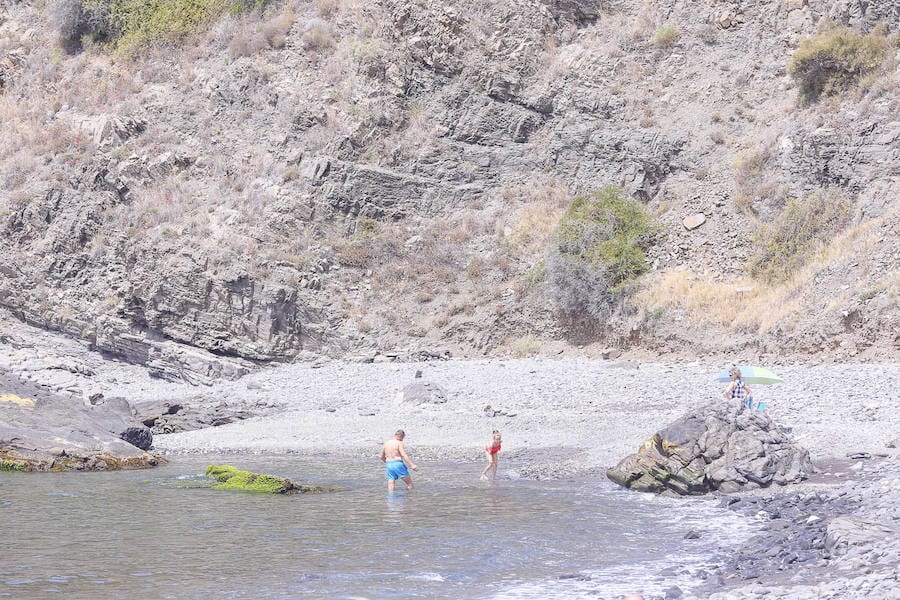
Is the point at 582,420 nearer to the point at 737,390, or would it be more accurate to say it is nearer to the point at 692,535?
the point at 737,390

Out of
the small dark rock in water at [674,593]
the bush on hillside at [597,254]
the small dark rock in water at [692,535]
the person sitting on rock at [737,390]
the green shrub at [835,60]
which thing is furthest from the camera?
the green shrub at [835,60]

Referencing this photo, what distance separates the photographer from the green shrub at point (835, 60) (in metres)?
23.7

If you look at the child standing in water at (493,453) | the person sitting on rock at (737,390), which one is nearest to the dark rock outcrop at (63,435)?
the child standing in water at (493,453)

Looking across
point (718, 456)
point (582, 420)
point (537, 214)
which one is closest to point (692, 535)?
point (718, 456)

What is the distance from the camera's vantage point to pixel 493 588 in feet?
25.7

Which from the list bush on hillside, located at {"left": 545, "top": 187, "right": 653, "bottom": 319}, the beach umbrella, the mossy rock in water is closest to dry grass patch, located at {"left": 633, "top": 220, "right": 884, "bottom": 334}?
bush on hillside, located at {"left": 545, "top": 187, "right": 653, "bottom": 319}

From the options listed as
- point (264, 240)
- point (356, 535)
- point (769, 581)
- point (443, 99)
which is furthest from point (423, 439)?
point (443, 99)

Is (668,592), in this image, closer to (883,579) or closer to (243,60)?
(883,579)

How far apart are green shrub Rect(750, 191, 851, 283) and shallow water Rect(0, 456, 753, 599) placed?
36.2 ft

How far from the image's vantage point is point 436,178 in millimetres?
28719

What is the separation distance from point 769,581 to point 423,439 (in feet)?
32.8

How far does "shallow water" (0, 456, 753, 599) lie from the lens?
796cm

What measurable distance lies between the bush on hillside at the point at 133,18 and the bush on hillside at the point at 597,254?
17693 mm

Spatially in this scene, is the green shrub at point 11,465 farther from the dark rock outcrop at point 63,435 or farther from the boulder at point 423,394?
the boulder at point 423,394
